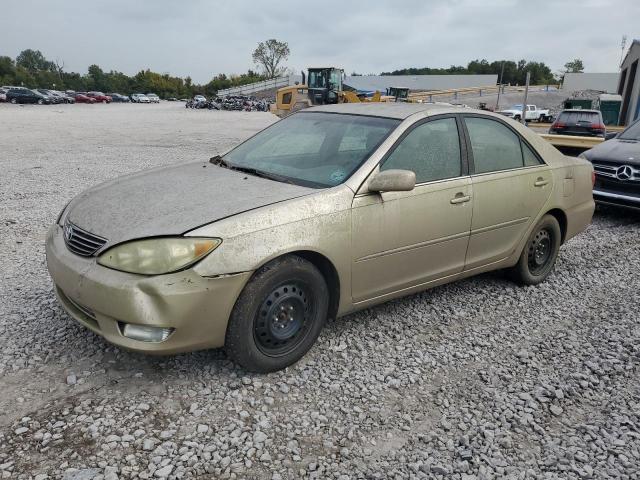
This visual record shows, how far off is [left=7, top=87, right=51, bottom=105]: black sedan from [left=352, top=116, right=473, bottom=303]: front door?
2133 inches

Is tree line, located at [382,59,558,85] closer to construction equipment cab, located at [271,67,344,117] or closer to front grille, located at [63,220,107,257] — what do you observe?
construction equipment cab, located at [271,67,344,117]

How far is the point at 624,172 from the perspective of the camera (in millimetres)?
7223

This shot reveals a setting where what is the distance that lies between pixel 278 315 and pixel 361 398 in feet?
2.23

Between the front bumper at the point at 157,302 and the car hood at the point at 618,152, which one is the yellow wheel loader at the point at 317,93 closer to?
the car hood at the point at 618,152

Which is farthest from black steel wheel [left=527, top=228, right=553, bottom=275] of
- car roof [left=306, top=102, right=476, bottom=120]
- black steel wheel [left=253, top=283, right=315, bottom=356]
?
black steel wheel [left=253, top=283, right=315, bottom=356]

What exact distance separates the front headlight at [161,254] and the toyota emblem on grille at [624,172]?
21.6 ft

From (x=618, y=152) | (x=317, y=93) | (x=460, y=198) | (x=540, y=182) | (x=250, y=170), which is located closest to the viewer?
(x=250, y=170)

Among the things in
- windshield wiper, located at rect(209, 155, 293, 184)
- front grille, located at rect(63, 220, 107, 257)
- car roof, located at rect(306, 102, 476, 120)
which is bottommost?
front grille, located at rect(63, 220, 107, 257)

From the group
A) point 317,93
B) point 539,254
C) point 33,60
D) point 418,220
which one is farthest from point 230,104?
point 33,60

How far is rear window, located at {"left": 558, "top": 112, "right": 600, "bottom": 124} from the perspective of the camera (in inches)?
656

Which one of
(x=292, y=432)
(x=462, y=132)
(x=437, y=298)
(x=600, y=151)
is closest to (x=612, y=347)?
(x=437, y=298)

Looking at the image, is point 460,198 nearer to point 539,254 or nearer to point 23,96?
point 539,254

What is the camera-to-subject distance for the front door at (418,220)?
338cm

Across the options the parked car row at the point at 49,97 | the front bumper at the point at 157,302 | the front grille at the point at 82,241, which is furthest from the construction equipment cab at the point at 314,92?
the parked car row at the point at 49,97
